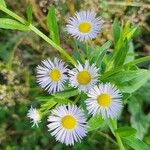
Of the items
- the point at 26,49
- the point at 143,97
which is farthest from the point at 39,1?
the point at 143,97

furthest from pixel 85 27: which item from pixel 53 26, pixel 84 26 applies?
pixel 53 26

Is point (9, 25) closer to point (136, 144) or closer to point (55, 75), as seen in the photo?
point (55, 75)

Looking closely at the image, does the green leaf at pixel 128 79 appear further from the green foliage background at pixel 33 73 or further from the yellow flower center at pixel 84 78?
the green foliage background at pixel 33 73

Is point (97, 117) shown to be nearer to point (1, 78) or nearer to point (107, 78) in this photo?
point (107, 78)

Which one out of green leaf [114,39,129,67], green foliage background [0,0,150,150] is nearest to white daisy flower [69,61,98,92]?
green leaf [114,39,129,67]

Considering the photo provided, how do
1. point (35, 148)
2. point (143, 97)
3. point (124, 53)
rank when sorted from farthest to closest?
point (35, 148)
point (143, 97)
point (124, 53)

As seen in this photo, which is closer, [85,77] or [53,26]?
[85,77]
